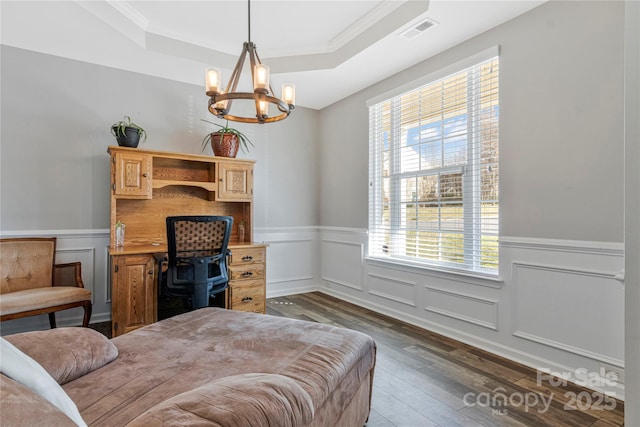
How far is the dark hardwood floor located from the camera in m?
1.84

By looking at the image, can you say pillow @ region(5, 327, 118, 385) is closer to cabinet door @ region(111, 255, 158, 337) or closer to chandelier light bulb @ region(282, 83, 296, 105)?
cabinet door @ region(111, 255, 158, 337)

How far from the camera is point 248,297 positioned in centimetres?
347

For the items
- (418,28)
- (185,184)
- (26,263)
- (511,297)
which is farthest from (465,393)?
(26,263)

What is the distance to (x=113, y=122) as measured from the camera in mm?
3504

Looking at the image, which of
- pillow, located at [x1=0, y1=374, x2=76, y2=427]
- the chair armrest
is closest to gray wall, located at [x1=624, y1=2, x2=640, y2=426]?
pillow, located at [x1=0, y1=374, x2=76, y2=427]

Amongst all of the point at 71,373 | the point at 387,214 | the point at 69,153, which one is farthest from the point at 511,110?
the point at 69,153

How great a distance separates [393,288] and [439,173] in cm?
132

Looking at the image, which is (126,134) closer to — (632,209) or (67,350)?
(67,350)

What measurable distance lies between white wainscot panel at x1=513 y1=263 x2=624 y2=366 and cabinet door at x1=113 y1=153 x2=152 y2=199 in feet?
11.0

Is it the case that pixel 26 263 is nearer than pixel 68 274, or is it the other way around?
pixel 26 263

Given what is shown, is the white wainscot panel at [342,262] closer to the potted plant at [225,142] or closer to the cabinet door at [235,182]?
the cabinet door at [235,182]

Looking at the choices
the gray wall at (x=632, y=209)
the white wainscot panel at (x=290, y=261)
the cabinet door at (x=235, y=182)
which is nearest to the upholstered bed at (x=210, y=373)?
the gray wall at (x=632, y=209)

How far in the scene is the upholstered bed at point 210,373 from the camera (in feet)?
2.95

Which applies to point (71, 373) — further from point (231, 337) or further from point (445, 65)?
point (445, 65)
